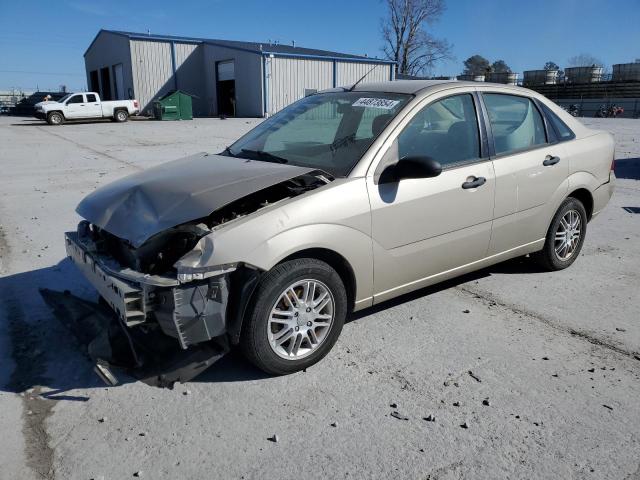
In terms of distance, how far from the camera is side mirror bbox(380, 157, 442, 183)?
3354mm

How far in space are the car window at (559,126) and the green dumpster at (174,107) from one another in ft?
101

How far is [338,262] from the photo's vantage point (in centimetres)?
337

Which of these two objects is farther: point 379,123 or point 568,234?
point 568,234

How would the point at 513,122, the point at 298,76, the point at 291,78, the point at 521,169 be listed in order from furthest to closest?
the point at 298,76 → the point at 291,78 → the point at 513,122 → the point at 521,169

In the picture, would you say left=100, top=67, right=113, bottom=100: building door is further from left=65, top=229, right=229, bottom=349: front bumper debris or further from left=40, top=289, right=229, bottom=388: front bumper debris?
left=65, top=229, right=229, bottom=349: front bumper debris

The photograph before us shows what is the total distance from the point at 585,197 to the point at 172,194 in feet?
12.9

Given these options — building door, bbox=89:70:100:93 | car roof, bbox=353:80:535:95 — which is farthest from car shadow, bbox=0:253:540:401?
building door, bbox=89:70:100:93

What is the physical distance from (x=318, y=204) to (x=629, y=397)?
2.11 meters

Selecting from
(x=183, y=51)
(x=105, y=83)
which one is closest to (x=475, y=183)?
(x=183, y=51)

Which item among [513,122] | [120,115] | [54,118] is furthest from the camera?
[120,115]

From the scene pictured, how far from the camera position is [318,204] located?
3182 millimetres

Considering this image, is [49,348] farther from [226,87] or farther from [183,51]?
[183,51]

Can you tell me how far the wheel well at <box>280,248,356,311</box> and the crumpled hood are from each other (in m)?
0.46

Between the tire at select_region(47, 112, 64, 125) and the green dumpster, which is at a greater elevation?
the green dumpster
